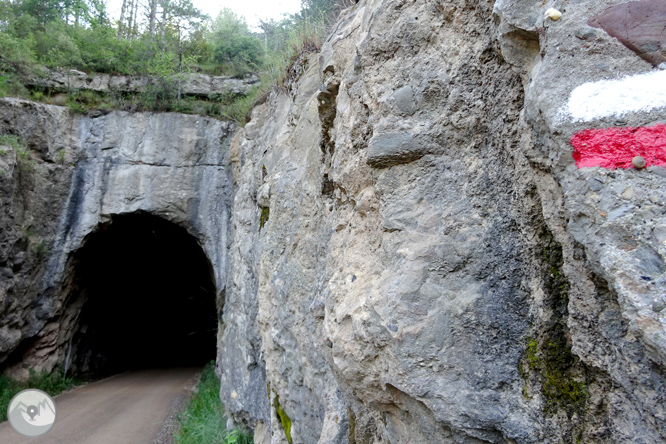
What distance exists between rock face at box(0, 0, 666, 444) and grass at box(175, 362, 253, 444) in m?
3.78

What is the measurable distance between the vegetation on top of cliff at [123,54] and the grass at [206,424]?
5406 millimetres

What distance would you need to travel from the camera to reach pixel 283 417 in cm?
389

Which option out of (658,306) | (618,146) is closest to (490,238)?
(618,146)

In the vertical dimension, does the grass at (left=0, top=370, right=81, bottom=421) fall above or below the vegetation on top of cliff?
below

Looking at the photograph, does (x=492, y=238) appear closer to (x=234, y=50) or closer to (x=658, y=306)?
(x=658, y=306)

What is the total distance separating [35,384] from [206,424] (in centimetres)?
452

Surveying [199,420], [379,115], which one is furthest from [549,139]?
[199,420]

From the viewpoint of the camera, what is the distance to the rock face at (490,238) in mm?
1278

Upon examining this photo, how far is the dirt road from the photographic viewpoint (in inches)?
266

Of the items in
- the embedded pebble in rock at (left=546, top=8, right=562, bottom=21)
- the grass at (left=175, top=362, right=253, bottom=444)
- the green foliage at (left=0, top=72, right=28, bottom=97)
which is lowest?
the grass at (left=175, top=362, right=253, bottom=444)

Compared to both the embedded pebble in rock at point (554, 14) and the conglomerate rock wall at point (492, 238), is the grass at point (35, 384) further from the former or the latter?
the embedded pebble in rock at point (554, 14)

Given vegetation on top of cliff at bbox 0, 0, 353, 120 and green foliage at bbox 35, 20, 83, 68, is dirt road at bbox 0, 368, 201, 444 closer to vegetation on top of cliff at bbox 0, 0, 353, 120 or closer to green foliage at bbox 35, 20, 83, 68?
vegetation on top of cliff at bbox 0, 0, 353, 120

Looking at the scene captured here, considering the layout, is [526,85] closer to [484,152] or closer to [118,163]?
[484,152]

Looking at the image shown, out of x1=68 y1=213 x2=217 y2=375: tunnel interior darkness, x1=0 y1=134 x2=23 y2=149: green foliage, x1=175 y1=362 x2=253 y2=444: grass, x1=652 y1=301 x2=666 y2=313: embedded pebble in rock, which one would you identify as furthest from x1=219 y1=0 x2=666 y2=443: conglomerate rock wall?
x1=68 y1=213 x2=217 y2=375: tunnel interior darkness
